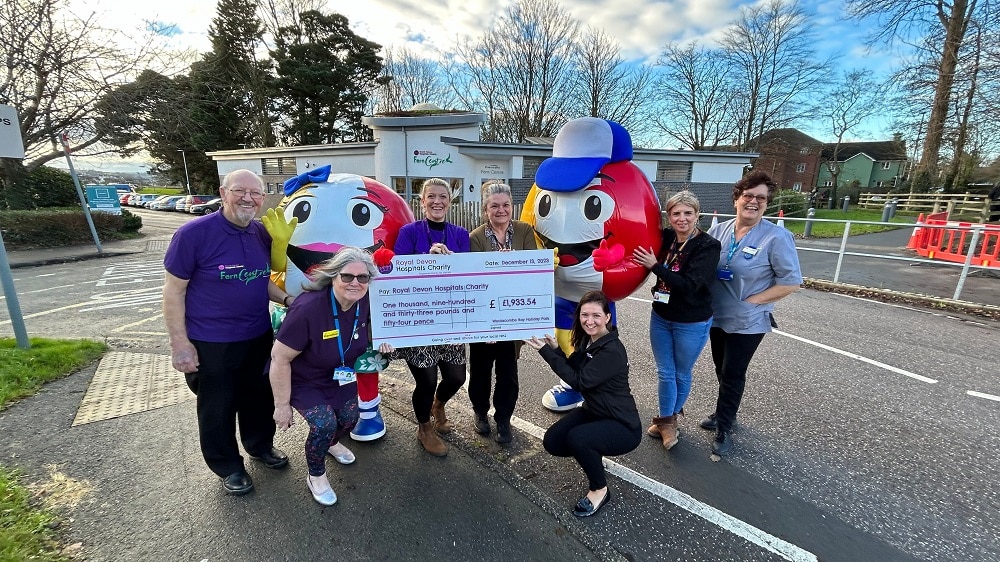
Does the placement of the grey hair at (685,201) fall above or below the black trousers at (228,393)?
above

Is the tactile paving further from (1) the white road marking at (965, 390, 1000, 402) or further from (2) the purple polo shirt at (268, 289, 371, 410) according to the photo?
(1) the white road marking at (965, 390, 1000, 402)

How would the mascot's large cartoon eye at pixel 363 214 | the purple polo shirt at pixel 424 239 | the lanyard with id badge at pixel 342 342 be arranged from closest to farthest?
the lanyard with id badge at pixel 342 342, the purple polo shirt at pixel 424 239, the mascot's large cartoon eye at pixel 363 214

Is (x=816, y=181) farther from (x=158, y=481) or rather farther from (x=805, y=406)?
(x=158, y=481)

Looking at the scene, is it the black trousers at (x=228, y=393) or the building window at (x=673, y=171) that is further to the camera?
the building window at (x=673, y=171)

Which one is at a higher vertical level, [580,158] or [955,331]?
[580,158]

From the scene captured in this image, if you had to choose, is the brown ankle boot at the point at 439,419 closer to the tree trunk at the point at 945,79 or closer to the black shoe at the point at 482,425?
the black shoe at the point at 482,425

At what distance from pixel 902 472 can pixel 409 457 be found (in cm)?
347

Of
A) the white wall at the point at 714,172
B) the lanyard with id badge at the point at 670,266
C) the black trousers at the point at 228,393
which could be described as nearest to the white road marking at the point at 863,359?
the lanyard with id badge at the point at 670,266

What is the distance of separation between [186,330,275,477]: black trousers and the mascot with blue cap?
2033mm

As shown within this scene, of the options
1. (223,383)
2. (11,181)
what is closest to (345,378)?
(223,383)

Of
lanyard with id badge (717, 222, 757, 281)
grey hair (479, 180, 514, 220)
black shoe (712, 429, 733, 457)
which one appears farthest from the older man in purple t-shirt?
black shoe (712, 429, 733, 457)

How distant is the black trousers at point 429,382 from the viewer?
112 inches

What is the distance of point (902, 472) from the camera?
2.90 meters

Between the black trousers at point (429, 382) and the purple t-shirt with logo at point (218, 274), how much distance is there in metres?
1.05
